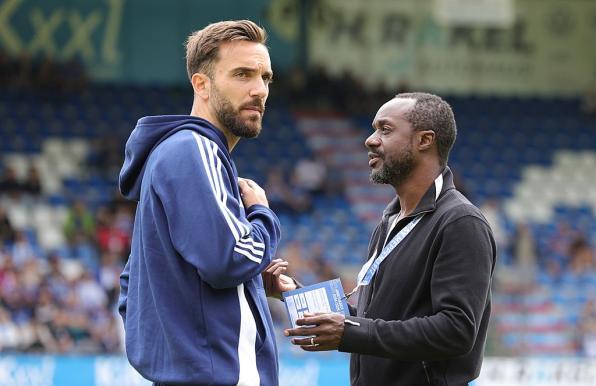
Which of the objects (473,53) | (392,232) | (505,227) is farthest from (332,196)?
(392,232)

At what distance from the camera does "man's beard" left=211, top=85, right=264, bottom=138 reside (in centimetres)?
363

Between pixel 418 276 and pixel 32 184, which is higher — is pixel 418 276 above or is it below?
above

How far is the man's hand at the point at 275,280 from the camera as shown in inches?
159

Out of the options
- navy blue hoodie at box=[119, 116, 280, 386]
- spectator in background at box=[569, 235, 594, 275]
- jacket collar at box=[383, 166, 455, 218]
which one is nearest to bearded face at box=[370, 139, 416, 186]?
jacket collar at box=[383, 166, 455, 218]

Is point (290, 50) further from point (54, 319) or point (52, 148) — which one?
point (54, 319)

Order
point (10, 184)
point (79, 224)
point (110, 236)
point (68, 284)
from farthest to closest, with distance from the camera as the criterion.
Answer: point (10, 184), point (79, 224), point (110, 236), point (68, 284)

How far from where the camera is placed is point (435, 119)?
3.96 metres

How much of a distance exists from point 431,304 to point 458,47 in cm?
1966

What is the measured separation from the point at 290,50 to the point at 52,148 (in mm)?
6123

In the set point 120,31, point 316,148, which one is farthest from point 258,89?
point 120,31

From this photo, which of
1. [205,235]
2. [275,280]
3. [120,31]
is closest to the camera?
[205,235]

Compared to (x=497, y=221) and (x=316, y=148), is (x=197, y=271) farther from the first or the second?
(x=316, y=148)

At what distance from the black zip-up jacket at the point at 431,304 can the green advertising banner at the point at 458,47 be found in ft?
59.4

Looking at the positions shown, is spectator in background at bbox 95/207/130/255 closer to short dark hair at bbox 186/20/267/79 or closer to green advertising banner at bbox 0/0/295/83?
green advertising banner at bbox 0/0/295/83
